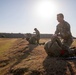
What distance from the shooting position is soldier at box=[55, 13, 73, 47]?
12.3m

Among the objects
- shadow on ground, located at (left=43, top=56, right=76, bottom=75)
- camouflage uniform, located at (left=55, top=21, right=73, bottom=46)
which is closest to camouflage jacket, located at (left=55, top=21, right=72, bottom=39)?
camouflage uniform, located at (left=55, top=21, right=73, bottom=46)

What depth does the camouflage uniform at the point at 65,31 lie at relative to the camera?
40.5ft

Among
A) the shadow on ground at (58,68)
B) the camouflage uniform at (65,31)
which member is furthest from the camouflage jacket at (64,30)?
the shadow on ground at (58,68)

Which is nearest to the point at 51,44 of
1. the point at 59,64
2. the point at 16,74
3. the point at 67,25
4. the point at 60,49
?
the point at 60,49

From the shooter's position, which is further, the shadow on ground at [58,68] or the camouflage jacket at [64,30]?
the camouflage jacket at [64,30]

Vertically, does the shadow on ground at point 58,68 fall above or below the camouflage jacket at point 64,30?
below

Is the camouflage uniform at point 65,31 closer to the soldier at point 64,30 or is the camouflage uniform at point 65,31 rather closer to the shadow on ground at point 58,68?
the soldier at point 64,30

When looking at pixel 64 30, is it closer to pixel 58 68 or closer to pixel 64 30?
pixel 64 30

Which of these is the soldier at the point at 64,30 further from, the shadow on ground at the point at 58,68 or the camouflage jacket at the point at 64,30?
the shadow on ground at the point at 58,68

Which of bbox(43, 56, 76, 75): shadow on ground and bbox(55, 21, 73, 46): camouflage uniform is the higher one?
bbox(55, 21, 73, 46): camouflage uniform

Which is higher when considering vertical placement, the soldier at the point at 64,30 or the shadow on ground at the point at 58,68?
the soldier at the point at 64,30

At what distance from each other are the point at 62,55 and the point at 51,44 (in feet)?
3.01

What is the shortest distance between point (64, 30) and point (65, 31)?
0.09m

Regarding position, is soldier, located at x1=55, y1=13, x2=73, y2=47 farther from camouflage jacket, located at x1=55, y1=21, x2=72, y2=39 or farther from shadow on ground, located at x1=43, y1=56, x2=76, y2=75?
shadow on ground, located at x1=43, y1=56, x2=76, y2=75
